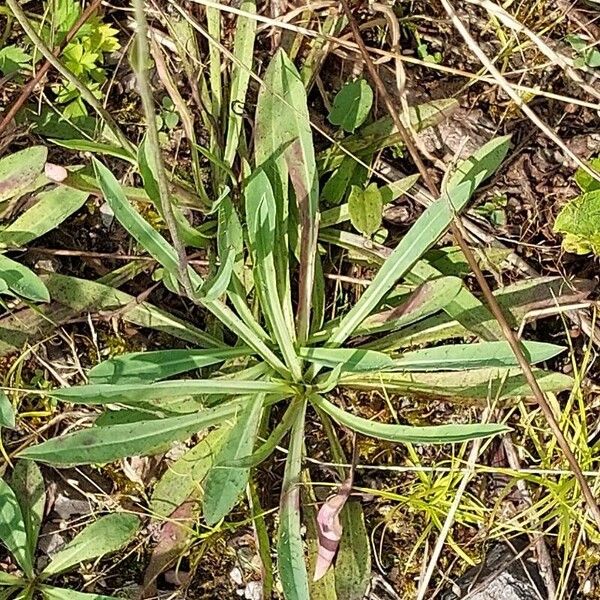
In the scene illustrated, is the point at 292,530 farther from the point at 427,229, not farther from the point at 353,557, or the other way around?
the point at 427,229

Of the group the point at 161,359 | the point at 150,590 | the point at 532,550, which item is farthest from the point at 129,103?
the point at 532,550

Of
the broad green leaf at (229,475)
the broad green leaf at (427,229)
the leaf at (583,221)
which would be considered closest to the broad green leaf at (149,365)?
the broad green leaf at (229,475)

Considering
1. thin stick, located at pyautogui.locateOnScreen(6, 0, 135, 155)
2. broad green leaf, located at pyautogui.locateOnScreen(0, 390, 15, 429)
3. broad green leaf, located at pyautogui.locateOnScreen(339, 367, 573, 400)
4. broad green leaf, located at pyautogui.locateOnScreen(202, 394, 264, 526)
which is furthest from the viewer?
broad green leaf, located at pyautogui.locateOnScreen(339, 367, 573, 400)

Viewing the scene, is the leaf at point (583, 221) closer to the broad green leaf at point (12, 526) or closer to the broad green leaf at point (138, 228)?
the broad green leaf at point (138, 228)

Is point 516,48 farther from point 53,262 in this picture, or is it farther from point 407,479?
point 53,262

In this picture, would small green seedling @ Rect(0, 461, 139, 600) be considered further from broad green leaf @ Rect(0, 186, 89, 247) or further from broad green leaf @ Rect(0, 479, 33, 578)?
broad green leaf @ Rect(0, 186, 89, 247)

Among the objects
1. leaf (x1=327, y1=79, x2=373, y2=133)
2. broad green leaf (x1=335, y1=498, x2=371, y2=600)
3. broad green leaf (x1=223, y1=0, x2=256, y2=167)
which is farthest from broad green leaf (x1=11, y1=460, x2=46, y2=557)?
leaf (x1=327, y1=79, x2=373, y2=133)
